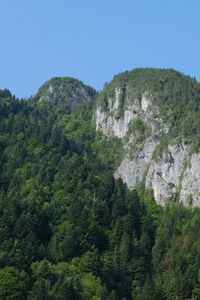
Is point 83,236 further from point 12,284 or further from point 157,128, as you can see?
point 157,128

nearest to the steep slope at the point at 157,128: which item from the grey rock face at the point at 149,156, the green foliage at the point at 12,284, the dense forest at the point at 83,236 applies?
the grey rock face at the point at 149,156

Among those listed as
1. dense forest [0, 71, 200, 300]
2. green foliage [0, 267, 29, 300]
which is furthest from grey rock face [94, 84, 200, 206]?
green foliage [0, 267, 29, 300]

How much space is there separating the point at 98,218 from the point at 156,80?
78.3 m

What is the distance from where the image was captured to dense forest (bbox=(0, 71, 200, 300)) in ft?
315

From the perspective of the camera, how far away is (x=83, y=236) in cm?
11081

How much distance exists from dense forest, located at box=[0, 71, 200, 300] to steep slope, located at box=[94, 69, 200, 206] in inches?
254

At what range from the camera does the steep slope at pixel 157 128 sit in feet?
481

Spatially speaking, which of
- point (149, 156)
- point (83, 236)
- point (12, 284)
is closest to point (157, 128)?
point (149, 156)

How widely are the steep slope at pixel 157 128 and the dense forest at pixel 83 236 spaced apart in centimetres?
645

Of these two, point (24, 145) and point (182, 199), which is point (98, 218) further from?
point (24, 145)

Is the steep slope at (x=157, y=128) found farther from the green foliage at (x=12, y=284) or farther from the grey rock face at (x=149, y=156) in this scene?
the green foliage at (x=12, y=284)

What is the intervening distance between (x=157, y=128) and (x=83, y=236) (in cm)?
6106

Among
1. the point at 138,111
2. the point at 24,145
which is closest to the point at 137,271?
the point at 24,145

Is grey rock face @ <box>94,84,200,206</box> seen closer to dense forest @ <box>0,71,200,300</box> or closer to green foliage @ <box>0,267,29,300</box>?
dense forest @ <box>0,71,200,300</box>
